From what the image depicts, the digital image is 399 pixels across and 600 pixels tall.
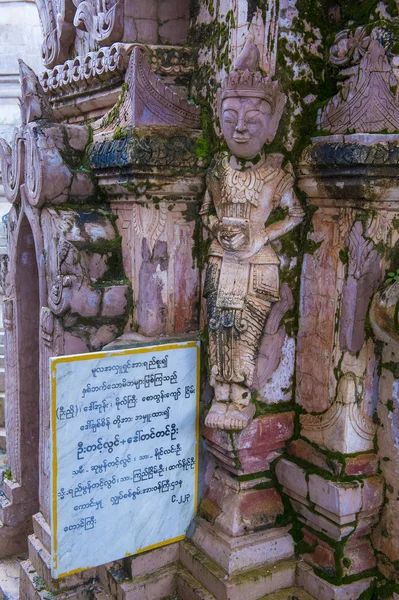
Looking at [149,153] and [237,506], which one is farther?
[237,506]

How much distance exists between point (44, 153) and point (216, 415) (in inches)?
74.0

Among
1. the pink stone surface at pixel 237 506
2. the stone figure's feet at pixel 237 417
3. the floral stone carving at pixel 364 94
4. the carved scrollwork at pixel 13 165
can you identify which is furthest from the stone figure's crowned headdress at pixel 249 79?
the pink stone surface at pixel 237 506

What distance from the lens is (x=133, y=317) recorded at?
350 cm

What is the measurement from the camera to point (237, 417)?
320 centimetres

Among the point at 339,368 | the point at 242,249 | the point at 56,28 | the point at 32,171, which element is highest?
the point at 56,28

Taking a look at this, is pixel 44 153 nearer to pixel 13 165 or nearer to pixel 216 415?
pixel 13 165

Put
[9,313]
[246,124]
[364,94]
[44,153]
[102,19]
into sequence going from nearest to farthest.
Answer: [364,94] < [246,124] < [44,153] < [102,19] < [9,313]

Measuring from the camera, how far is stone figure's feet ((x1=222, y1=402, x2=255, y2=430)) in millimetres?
3182

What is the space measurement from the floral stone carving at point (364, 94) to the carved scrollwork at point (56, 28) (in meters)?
2.34

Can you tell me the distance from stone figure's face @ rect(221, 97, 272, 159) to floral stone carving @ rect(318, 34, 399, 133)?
1.14ft

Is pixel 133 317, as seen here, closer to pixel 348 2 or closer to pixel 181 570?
pixel 181 570

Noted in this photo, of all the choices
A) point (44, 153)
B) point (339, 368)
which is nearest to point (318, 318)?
point (339, 368)

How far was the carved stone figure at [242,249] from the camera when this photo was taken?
123 inches

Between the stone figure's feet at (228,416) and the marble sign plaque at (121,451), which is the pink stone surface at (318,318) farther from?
the marble sign plaque at (121,451)
